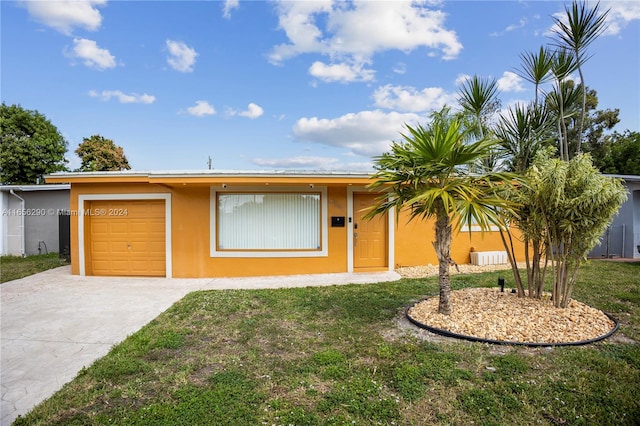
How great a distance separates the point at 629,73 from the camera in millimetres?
9852

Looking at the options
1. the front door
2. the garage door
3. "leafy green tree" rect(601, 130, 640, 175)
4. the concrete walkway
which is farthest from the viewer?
Result: "leafy green tree" rect(601, 130, 640, 175)

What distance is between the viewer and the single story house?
→ 866 centimetres

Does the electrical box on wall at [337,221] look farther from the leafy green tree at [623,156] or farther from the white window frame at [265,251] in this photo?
the leafy green tree at [623,156]

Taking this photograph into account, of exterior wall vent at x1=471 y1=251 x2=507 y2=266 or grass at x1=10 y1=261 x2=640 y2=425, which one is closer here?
grass at x1=10 y1=261 x2=640 y2=425

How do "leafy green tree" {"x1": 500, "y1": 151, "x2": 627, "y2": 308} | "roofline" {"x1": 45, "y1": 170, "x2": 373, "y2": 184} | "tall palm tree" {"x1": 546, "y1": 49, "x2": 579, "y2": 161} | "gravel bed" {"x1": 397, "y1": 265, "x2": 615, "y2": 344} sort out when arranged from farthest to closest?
"roofline" {"x1": 45, "y1": 170, "x2": 373, "y2": 184}
"tall palm tree" {"x1": 546, "y1": 49, "x2": 579, "y2": 161}
"leafy green tree" {"x1": 500, "y1": 151, "x2": 627, "y2": 308}
"gravel bed" {"x1": 397, "y1": 265, "x2": 615, "y2": 344}

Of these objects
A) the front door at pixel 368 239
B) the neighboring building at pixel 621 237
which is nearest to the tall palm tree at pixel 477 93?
the front door at pixel 368 239

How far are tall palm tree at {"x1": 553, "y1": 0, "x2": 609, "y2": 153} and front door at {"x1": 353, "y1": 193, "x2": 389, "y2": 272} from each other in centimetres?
513

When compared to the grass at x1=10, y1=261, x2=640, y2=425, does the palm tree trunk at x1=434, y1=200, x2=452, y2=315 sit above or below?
above

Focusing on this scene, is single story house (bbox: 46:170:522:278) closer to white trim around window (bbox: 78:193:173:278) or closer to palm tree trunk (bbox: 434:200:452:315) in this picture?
white trim around window (bbox: 78:193:173:278)

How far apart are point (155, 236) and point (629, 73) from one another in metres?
14.5

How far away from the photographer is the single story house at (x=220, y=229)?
28.4ft

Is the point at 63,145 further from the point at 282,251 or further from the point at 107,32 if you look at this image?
the point at 282,251

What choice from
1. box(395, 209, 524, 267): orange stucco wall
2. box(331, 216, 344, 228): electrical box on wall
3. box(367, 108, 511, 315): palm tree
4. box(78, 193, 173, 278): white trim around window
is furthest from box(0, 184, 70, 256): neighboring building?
box(367, 108, 511, 315): palm tree

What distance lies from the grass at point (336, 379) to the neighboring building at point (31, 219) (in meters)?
10.6
